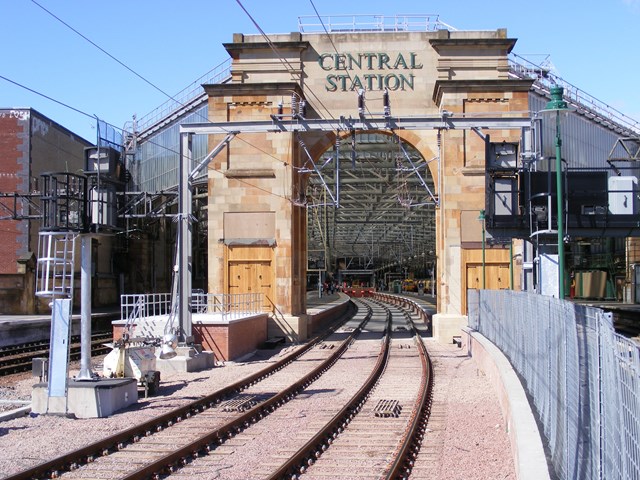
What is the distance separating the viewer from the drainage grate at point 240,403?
43.1 ft

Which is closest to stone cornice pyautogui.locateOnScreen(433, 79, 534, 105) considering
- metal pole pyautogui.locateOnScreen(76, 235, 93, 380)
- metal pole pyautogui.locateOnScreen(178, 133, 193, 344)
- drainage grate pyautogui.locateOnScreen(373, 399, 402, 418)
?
metal pole pyautogui.locateOnScreen(178, 133, 193, 344)

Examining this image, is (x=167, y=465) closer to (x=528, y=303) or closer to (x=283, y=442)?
(x=283, y=442)

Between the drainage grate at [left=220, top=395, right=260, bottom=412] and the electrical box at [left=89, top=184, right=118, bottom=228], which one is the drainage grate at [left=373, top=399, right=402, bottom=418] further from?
the electrical box at [left=89, top=184, right=118, bottom=228]

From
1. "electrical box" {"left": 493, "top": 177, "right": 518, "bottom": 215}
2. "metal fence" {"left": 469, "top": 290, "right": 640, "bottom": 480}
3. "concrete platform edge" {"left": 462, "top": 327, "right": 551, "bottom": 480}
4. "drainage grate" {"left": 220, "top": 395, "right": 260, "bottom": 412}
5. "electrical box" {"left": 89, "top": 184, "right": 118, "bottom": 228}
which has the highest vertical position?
"electrical box" {"left": 493, "top": 177, "right": 518, "bottom": 215}

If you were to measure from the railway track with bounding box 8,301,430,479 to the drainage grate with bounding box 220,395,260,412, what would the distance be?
0.8 inches

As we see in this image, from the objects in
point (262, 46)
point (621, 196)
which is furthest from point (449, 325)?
point (262, 46)

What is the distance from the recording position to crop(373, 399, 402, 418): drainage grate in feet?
41.7

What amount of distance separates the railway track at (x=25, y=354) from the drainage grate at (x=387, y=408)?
852 cm

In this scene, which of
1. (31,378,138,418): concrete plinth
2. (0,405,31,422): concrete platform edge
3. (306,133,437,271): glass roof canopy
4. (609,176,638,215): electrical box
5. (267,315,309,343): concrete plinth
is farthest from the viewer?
(306,133,437,271): glass roof canopy

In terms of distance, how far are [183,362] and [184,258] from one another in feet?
8.50

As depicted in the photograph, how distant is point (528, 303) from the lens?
10734 mm

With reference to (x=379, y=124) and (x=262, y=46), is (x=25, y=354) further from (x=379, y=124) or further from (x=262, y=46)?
(x=262, y=46)

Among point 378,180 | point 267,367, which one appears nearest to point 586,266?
point 378,180

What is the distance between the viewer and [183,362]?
1844 cm
